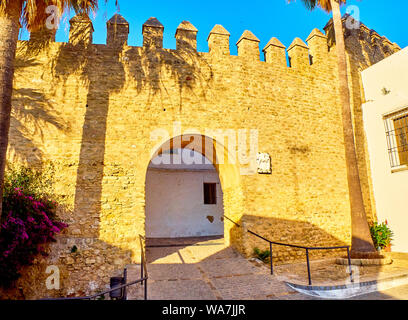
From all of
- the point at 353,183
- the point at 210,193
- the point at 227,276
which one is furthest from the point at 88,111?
the point at 210,193

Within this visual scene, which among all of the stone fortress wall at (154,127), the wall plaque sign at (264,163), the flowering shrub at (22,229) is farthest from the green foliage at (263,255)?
the flowering shrub at (22,229)

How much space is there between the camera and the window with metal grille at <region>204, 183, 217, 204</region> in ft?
52.7

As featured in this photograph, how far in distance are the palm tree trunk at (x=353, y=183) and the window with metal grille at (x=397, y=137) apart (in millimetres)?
2382

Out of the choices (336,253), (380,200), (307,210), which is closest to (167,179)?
(307,210)

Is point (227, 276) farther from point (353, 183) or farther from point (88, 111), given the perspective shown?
point (88, 111)

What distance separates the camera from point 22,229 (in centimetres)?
692

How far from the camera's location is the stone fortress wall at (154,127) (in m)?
8.13

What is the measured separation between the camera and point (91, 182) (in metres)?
8.33

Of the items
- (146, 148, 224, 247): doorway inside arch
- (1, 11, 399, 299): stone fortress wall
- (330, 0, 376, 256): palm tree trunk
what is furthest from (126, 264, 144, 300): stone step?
(146, 148, 224, 247): doorway inside arch

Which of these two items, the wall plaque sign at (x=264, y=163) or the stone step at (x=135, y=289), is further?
the wall plaque sign at (x=264, y=163)

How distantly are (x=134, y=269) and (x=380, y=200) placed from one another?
9.14 meters

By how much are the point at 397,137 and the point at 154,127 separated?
8.76 m

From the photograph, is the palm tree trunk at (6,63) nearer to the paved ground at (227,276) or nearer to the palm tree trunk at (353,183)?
the paved ground at (227,276)

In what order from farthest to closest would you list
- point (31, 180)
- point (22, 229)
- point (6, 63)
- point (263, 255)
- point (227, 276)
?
point (263, 255), point (31, 180), point (227, 276), point (22, 229), point (6, 63)
